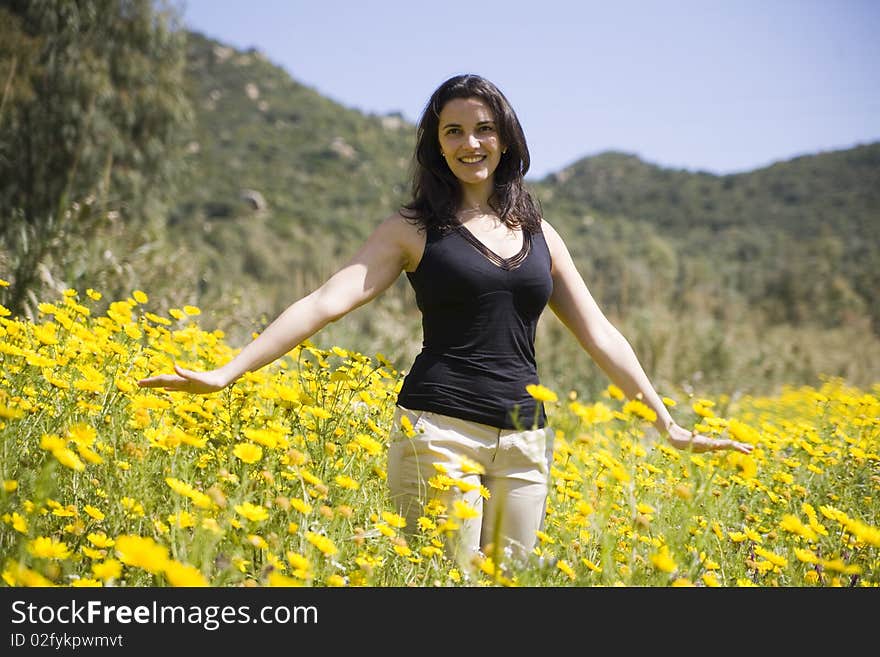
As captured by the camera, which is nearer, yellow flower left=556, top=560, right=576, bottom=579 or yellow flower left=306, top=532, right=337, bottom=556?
yellow flower left=306, top=532, right=337, bottom=556

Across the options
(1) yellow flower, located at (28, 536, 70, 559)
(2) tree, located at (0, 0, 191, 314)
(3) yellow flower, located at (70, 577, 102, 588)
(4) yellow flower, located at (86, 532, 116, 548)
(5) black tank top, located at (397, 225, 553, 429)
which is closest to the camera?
(3) yellow flower, located at (70, 577, 102, 588)

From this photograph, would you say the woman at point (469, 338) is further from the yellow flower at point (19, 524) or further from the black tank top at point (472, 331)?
the yellow flower at point (19, 524)

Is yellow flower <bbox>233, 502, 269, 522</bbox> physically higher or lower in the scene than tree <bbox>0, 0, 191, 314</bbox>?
lower

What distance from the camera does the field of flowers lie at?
166 centimetres

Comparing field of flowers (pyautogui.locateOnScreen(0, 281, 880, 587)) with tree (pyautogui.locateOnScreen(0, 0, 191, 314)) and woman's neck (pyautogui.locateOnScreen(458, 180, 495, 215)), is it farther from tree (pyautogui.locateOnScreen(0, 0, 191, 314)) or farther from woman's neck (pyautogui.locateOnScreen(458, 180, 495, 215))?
tree (pyautogui.locateOnScreen(0, 0, 191, 314))

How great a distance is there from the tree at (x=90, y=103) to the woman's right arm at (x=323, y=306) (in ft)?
25.1

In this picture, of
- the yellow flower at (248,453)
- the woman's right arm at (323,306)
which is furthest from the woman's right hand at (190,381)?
the yellow flower at (248,453)

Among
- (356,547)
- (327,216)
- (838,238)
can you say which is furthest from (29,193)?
(838,238)

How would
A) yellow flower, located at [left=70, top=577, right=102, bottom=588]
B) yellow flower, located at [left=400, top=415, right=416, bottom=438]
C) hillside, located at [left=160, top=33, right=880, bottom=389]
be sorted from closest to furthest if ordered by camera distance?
yellow flower, located at [left=70, top=577, right=102, bottom=588] → yellow flower, located at [left=400, top=415, right=416, bottom=438] → hillside, located at [left=160, top=33, right=880, bottom=389]

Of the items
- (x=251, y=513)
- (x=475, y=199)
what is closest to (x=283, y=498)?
(x=251, y=513)

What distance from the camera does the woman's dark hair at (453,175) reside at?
2.45 meters

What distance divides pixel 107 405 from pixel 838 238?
102 feet

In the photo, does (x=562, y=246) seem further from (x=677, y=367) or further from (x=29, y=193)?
(x=29, y=193)

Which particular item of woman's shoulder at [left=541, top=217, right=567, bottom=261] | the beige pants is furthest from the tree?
the beige pants
